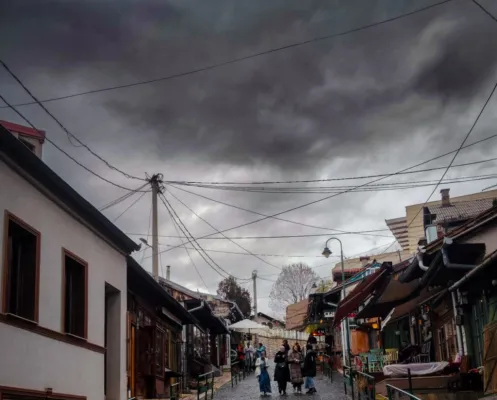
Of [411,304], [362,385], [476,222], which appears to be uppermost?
[476,222]

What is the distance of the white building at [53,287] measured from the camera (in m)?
9.78

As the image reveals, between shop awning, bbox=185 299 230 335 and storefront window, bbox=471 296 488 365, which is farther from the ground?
shop awning, bbox=185 299 230 335

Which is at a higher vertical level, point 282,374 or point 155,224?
point 155,224

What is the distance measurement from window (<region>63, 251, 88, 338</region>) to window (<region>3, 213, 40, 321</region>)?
6.15 ft

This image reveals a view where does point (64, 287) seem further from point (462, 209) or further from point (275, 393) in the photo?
point (462, 209)

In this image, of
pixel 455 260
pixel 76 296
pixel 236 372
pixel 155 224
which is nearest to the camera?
pixel 76 296

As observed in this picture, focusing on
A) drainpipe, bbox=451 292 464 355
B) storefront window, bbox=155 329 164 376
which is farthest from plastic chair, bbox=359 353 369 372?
storefront window, bbox=155 329 164 376

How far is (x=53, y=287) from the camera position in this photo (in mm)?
11609

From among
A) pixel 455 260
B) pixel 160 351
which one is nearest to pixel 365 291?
pixel 455 260

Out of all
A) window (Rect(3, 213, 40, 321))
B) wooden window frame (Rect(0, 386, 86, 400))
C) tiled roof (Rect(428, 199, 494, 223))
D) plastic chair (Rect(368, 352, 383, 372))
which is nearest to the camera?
wooden window frame (Rect(0, 386, 86, 400))

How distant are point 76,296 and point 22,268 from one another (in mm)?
2515

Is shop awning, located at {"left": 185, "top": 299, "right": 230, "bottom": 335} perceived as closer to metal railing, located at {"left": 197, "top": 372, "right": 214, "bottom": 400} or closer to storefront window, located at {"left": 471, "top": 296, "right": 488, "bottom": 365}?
metal railing, located at {"left": 197, "top": 372, "right": 214, "bottom": 400}

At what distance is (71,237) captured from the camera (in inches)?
494

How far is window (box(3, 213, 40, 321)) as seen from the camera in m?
10.3
